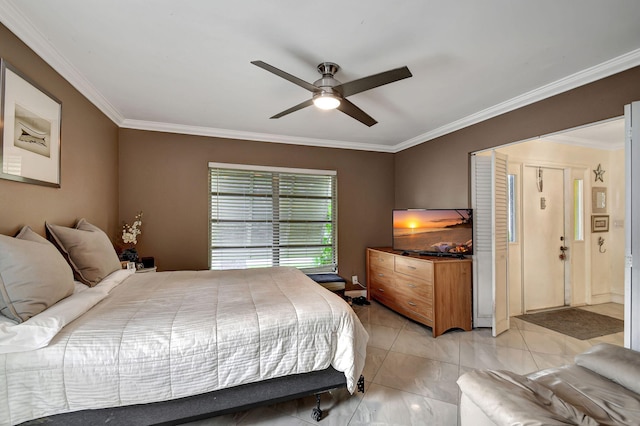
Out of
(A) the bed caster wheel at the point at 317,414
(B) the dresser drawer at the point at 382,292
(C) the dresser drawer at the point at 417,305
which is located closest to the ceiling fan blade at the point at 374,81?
(A) the bed caster wheel at the point at 317,414

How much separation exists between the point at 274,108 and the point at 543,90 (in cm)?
265

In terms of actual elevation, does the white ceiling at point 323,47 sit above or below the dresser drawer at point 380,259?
above

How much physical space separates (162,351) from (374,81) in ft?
6.76

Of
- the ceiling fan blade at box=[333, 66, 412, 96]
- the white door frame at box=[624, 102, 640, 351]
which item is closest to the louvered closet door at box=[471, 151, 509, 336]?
the white door frame at box=[624, 102, 640, 351]

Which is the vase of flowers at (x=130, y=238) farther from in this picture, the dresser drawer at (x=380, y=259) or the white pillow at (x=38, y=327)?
the dresser drawer at (x=380, y=259)

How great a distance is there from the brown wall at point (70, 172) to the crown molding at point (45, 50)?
4cm

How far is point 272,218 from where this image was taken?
14.0 feet

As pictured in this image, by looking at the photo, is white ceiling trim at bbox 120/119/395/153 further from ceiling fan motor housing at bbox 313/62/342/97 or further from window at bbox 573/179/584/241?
window at bbox 573/179/584/241

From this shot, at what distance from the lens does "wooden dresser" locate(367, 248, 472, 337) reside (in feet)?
10.6

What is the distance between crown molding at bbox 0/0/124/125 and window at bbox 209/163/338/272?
148cm

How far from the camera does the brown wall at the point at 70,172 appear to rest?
1.85 m

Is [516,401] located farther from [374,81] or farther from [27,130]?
[27,130]

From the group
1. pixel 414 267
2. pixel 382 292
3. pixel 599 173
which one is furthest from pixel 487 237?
pixel 599 173

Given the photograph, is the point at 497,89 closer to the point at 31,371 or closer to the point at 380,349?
the point at 380,349
